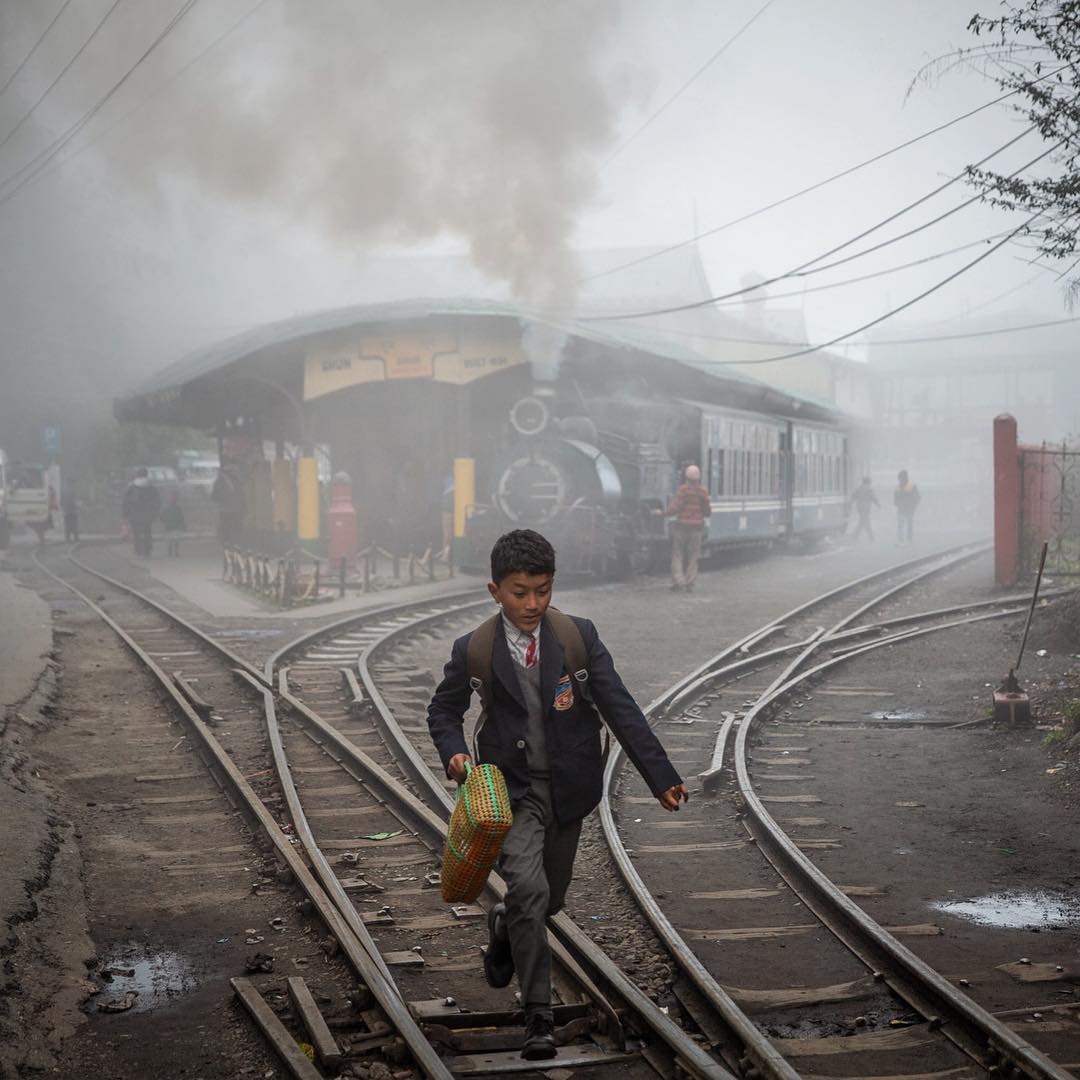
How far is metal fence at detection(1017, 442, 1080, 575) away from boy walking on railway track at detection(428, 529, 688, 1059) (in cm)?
1582

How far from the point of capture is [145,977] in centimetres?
491

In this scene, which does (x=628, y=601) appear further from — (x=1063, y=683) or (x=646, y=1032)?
(x=646, y=1032)

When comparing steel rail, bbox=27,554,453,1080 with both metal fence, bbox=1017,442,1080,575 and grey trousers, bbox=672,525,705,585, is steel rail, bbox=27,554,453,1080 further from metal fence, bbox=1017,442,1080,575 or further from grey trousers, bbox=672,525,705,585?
metal fence, bbox=1017,442,1080,575

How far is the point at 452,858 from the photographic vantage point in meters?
3.96

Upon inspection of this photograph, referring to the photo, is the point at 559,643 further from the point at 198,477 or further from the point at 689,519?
the point at 198,477

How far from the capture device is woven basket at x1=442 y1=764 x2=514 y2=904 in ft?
12.5

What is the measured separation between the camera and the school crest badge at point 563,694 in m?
4.04

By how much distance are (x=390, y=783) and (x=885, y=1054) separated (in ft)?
13.1

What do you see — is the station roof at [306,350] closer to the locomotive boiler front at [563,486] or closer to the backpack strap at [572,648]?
the locomotive boiler front at [563,486]

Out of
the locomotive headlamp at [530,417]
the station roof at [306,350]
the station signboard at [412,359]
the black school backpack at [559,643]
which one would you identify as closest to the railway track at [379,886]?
the black school backpack at [559,643]

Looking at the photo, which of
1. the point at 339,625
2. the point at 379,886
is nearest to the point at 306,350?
the point at 339,625

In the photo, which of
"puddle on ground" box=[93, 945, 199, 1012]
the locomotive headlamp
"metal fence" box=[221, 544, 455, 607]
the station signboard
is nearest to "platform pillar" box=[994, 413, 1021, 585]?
the locomotive headlamp

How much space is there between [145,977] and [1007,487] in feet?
55.7

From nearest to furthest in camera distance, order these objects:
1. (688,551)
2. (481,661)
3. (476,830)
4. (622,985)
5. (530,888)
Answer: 1. (476,830)
2. (530,888)
3. (481,661)
4. (622,985)
5. (688,551)
